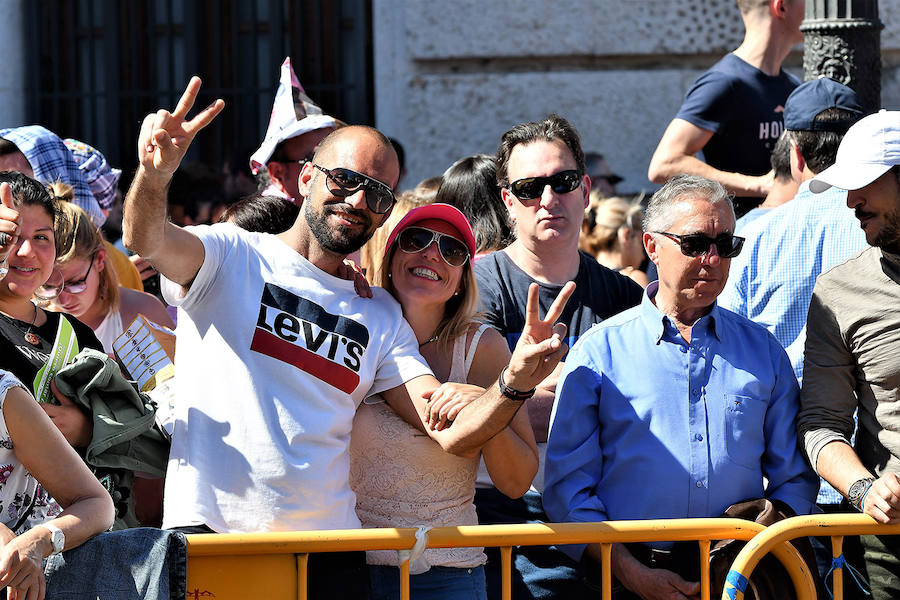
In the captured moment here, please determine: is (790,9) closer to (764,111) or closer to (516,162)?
(764,111)

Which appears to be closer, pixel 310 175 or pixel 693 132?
pixel 310 175

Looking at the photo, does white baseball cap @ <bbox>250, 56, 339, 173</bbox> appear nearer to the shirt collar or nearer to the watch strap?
the shirt collar

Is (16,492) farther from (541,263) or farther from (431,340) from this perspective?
(541,263)

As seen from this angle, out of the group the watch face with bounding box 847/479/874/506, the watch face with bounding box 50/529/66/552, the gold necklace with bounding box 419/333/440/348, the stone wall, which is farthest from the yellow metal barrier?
the stone wall

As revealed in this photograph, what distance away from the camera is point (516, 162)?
13.6 ft

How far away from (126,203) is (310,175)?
643 millimetres

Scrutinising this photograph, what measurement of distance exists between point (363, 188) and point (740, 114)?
2.58 metres

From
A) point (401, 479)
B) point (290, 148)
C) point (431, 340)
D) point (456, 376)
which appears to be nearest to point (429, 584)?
point (401, 479)

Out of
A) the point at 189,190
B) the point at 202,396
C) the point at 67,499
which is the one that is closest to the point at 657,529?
the point at 202,396

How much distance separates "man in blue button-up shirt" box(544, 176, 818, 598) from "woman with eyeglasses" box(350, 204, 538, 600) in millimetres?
219

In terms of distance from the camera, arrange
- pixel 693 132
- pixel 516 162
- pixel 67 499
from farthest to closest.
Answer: pixel 693 132 < pixel 516 162 < pixel 67 499

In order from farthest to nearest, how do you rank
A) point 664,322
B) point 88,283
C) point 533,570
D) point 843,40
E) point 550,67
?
1. point 550,67
2. point 843,40
3. point 88,283
4. point 533,570
5. point 664,322

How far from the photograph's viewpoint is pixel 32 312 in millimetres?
3529

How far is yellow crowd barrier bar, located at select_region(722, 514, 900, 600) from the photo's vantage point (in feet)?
10.2
